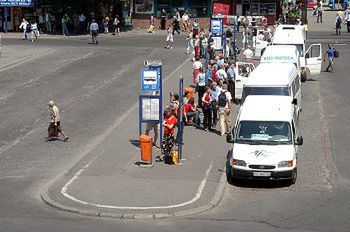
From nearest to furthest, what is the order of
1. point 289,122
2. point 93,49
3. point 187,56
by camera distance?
1. point 289,122
2. point 187,56
3. point 93,49

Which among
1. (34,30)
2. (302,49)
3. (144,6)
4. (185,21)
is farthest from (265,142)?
(144,6)

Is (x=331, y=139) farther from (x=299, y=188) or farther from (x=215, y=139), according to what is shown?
(x=299, y=188)

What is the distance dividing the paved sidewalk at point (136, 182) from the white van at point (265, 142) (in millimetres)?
895

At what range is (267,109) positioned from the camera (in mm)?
23391

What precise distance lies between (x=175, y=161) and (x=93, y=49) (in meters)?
28.9

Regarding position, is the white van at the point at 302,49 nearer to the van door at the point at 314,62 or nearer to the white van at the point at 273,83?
the van door at the point at 314,62

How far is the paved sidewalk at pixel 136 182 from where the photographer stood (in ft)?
63.4

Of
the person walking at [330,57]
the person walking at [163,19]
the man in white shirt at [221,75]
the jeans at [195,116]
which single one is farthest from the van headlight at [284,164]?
the person walking at [163,19]

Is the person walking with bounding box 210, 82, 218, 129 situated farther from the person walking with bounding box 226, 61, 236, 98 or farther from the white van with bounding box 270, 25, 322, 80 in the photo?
the white van with bounding box 270, 25, 322, 80

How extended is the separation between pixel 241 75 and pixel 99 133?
9.34 metres

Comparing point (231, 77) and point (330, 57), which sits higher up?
point (330, 57)

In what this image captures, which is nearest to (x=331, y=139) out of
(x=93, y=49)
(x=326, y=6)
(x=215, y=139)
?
(x=215, y=139)

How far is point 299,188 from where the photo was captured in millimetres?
21266

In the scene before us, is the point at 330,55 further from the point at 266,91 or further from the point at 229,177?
the point at 229,177
